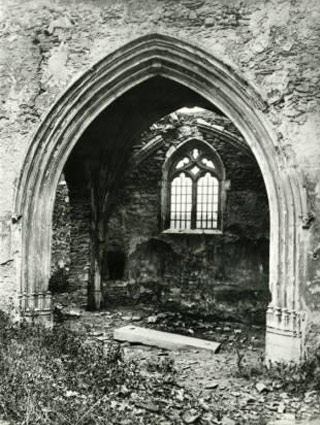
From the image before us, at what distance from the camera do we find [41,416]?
3760 millimetres

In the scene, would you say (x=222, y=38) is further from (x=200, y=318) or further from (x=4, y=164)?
(x=200, y=318)

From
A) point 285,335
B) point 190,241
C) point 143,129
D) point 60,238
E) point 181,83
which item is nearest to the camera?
point 285,335

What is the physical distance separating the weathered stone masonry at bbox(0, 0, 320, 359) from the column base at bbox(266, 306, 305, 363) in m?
0.01

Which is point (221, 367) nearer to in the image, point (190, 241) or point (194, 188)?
point (190, 241)

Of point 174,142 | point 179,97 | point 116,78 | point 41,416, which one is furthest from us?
point 174,142

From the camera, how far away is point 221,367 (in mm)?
6559

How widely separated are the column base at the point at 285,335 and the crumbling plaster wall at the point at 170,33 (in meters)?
0.28

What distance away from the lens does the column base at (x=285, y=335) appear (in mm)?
5805

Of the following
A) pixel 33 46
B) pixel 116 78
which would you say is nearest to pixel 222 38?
pixel 116 78

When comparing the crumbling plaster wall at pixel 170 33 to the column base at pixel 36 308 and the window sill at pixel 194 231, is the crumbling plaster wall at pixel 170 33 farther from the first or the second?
the window sill at pixel 194 231

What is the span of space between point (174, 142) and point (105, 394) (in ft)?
23.5

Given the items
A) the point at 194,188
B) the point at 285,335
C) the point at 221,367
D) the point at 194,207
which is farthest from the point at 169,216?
the point at 285,335

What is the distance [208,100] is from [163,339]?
385 cm

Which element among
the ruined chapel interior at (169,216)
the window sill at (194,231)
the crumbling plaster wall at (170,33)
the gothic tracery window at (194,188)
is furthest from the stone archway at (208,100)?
the window sill at (194,231)
